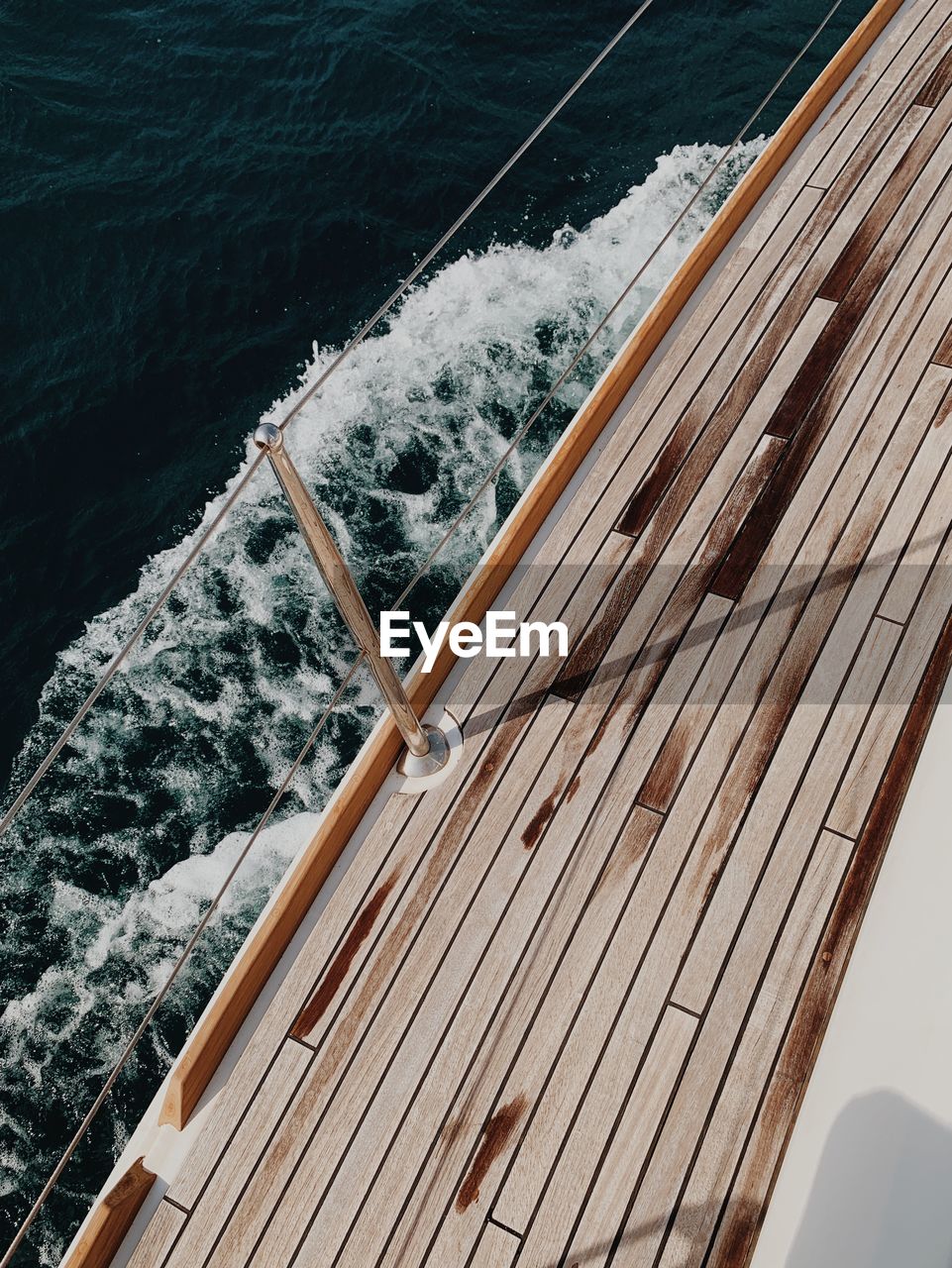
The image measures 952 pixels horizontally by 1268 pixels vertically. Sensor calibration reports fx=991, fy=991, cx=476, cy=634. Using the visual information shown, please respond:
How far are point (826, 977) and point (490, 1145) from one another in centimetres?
127

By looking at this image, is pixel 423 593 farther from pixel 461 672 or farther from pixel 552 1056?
pixel 552 1056

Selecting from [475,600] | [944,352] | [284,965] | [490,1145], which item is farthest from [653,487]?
[490,1145]

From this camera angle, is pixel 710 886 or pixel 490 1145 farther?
pixel 710 886

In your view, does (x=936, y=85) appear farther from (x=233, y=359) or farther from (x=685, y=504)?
(x=233, y=359)

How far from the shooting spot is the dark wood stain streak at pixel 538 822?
3.79 metres

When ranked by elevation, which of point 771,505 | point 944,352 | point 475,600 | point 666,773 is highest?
point 944,352

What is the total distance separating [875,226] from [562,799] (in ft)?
12.1

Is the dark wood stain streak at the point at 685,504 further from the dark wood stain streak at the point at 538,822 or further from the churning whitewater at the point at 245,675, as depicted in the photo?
the churning whitewater at the point at 245,675

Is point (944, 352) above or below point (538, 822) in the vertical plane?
above

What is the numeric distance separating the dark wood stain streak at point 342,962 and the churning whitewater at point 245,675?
2.98 m

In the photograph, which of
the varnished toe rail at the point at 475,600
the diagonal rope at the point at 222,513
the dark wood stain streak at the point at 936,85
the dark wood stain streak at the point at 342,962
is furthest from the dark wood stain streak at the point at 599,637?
the dark wood stain streak at the point at 936,85

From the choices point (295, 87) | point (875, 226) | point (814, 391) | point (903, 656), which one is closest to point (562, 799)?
point (903, 656)

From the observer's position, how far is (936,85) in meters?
5.96

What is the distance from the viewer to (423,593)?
301 inches
